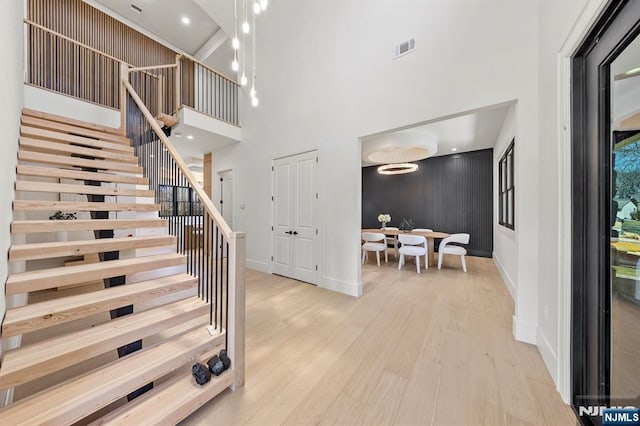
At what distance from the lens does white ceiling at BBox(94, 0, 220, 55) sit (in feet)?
17.9

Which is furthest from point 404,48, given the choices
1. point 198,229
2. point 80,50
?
point 80,50

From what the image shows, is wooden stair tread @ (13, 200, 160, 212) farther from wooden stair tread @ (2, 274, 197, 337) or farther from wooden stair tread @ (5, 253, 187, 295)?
wooden stair tread @ (2, 274, 197, 337)

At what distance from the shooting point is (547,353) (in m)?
1.93

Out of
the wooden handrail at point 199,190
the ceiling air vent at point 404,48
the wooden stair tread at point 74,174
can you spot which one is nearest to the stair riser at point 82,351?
the wooden handrail at point 199,190

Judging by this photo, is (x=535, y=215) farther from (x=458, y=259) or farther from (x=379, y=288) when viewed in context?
(x=458, y=259)

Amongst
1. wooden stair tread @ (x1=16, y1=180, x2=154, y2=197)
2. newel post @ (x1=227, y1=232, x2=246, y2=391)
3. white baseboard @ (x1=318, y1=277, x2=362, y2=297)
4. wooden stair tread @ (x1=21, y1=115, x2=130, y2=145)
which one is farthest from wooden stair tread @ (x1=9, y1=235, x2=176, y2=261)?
white baseboard @ (x1=318, y1=277, x2=362, y2=297)

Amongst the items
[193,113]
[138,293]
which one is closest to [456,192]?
[193,113]

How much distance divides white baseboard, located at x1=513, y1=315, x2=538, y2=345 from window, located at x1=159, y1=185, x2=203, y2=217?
3.72 m

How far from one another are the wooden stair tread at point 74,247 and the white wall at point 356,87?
8.26 feet

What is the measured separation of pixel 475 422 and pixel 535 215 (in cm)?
193

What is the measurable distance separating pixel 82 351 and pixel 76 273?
0.63m

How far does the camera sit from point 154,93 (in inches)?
220

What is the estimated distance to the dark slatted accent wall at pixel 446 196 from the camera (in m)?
6.35

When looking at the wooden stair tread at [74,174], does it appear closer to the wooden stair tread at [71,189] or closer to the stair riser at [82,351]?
the wooden stair tread at [71,189]
